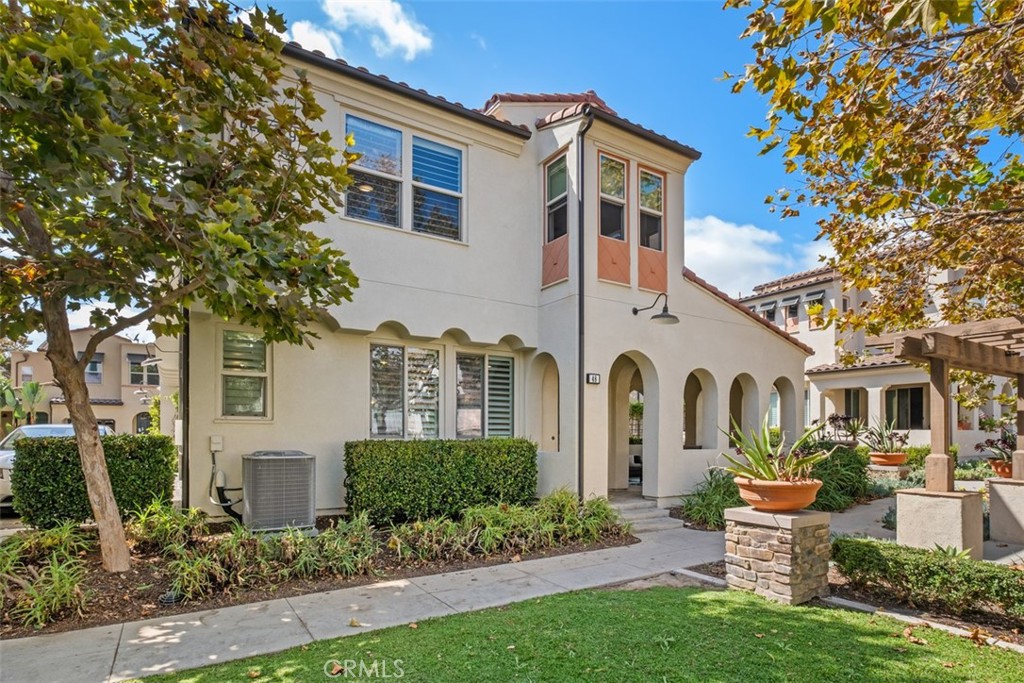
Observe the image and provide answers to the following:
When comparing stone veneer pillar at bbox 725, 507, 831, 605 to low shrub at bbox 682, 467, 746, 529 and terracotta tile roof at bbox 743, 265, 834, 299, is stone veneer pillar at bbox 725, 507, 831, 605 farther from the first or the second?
terracotta tile roof at bbox 743, 265, 834, 299

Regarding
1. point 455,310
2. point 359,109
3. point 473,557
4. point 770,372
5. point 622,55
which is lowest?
point 473,557

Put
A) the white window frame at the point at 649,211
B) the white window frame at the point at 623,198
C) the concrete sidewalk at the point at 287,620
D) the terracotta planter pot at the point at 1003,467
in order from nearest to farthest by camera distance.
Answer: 1. the concrete sidewalk at the point at 287,620
2. the white window frame at the point at 623,198
3. the white window frame at the point at 649,211
4. the terracotta planter pot at the point at 1003,467

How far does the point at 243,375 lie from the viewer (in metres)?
8.53

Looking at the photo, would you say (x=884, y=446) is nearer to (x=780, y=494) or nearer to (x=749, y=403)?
(x=749, y=403)

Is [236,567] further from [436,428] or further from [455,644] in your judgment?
[436,428]

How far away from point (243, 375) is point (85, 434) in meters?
2.49

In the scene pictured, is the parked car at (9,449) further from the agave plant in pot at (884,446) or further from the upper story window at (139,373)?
the upper story window at (139,373)

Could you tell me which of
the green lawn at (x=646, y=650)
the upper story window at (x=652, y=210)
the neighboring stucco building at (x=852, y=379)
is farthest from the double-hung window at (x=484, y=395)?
the neighboring stucco building at (x=852, y=379)

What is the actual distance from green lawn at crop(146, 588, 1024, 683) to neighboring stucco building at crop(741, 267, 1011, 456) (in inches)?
594

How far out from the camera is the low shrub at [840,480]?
11.4 metres

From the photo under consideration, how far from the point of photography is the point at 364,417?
935 centimetres

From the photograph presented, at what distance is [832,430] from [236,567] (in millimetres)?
20198

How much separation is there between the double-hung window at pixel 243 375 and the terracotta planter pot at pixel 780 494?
276 inches

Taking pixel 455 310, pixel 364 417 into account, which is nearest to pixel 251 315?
pixel 364 417
